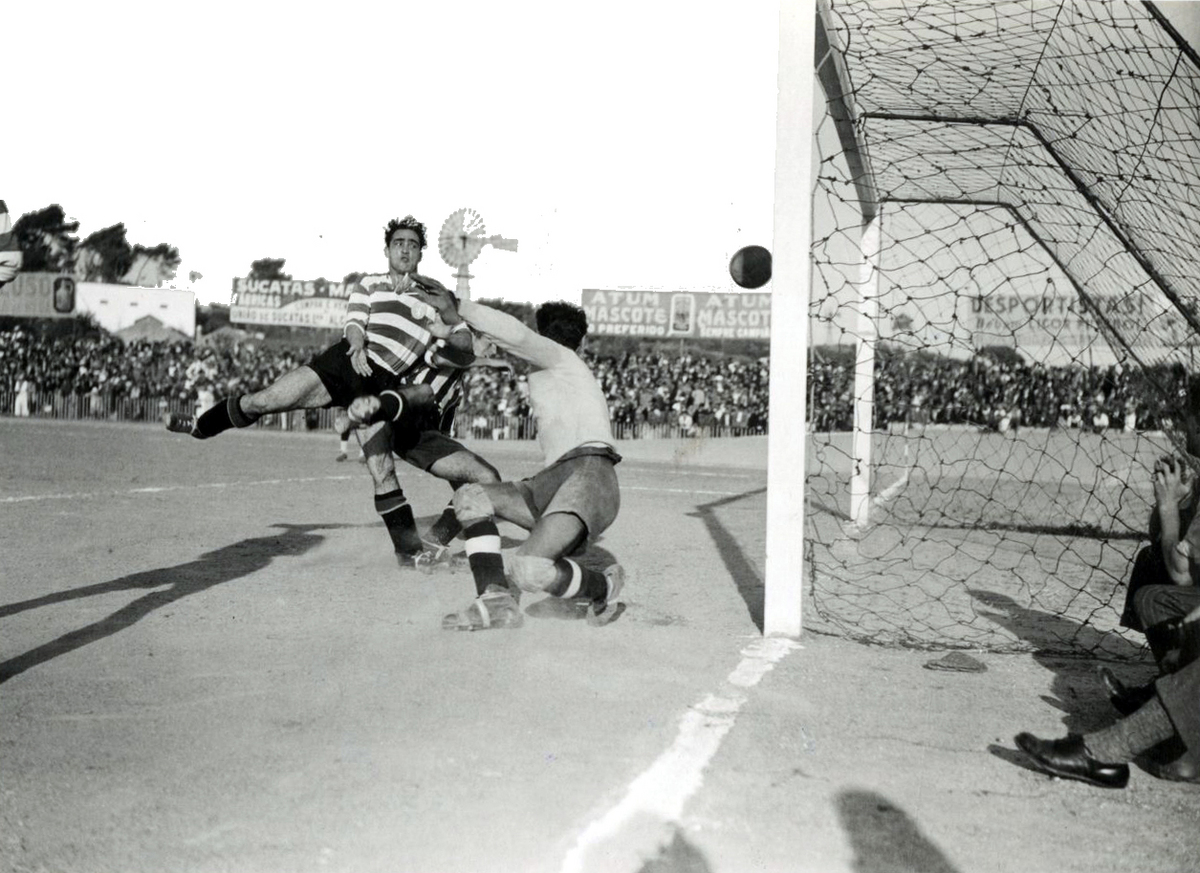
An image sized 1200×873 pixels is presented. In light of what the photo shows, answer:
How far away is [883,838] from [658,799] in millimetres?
599

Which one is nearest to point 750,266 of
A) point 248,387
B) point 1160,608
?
point 1160,608

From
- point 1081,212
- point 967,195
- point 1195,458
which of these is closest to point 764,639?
point 1195,458

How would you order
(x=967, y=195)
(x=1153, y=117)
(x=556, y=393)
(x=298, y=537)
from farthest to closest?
(x=967, y=195), (x=298, y=537), (x=1153, y=117), (x=556, y=393)

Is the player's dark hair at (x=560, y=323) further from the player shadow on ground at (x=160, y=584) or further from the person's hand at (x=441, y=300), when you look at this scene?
the player shadow on ground at (x=160, y=584)

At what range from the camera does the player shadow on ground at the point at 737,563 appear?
6.60 m

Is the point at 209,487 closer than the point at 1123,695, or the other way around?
the point at 1123,695

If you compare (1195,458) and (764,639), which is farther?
(764,639)

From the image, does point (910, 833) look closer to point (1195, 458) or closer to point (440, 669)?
point (440, 669)

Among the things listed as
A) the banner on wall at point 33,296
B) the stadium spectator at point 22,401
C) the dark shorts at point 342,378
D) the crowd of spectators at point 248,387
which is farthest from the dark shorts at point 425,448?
the banner on wall at point 33,296

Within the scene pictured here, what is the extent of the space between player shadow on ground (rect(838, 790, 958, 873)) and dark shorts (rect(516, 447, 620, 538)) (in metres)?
2.25

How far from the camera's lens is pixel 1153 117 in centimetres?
716

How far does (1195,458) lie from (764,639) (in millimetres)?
2045

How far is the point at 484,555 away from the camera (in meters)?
5.63

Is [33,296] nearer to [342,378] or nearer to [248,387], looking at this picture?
[248,387]
